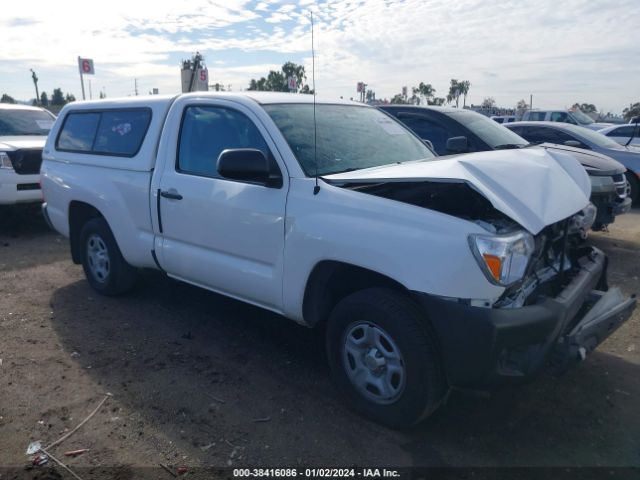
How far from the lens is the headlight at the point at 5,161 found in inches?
307

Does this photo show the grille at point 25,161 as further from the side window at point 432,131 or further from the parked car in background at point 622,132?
the parked car in background at point 622,132

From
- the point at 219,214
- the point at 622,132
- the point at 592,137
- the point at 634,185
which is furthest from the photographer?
the point at 622,132

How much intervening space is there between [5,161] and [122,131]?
3875mm

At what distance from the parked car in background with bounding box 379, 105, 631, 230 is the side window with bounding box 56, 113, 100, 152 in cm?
391

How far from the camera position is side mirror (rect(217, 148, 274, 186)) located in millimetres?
3422

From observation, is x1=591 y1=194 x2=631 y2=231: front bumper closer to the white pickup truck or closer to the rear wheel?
the white pickup truck

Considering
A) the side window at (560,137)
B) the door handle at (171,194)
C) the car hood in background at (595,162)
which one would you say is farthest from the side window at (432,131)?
the door handle at (171,194)

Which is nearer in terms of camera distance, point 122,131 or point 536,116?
point 122,131

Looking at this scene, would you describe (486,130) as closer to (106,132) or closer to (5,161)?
(106,132)

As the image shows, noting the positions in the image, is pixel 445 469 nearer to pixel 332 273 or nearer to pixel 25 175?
pixel 332 273

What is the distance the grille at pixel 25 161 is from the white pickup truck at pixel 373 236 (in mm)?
3808

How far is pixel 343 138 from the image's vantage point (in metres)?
4.03

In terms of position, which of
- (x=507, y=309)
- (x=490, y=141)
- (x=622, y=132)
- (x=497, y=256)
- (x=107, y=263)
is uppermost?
(x=490, y=141)

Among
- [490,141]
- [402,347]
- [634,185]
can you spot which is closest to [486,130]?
[490,141]
